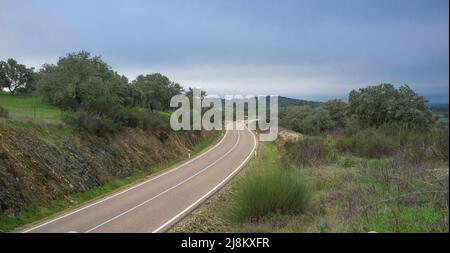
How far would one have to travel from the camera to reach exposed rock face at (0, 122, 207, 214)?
19.9 m

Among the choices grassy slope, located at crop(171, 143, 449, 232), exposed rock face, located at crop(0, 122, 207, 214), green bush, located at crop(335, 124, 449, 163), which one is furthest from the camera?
green bush, located at crop(335, 124, 449, 163)

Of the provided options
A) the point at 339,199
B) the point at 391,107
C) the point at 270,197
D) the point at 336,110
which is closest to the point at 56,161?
the point at 270,197

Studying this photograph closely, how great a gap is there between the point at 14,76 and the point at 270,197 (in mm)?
44064

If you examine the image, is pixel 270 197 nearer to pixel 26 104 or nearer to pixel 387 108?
pixel 26 104

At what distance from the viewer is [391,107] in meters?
51.5

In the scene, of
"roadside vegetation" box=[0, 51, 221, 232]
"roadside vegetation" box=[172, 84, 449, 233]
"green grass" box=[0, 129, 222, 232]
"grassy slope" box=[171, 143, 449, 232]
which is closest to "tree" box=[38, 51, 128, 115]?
"roadside vegetation" box=[0, 51, 221, 232]

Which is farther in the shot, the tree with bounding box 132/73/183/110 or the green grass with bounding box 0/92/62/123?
the tree with bounding box 132/73/183/110

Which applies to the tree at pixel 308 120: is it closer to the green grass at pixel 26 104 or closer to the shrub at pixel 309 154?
the green grass at pixel 26 104

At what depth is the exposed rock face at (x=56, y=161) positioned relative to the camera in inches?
785

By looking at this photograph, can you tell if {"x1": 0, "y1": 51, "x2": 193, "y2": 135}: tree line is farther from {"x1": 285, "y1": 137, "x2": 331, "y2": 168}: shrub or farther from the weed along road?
{"x1": 285, "y1": 137, "x2": 331, "y2": 168}: shrub

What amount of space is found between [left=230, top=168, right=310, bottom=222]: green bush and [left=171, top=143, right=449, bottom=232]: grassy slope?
37cm

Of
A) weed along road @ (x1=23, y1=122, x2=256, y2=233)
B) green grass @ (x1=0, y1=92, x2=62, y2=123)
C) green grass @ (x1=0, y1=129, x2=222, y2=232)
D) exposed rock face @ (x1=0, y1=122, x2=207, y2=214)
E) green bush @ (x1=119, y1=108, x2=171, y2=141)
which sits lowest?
green grass @ (x1=0, y1=129, x2=222, y2=232)
